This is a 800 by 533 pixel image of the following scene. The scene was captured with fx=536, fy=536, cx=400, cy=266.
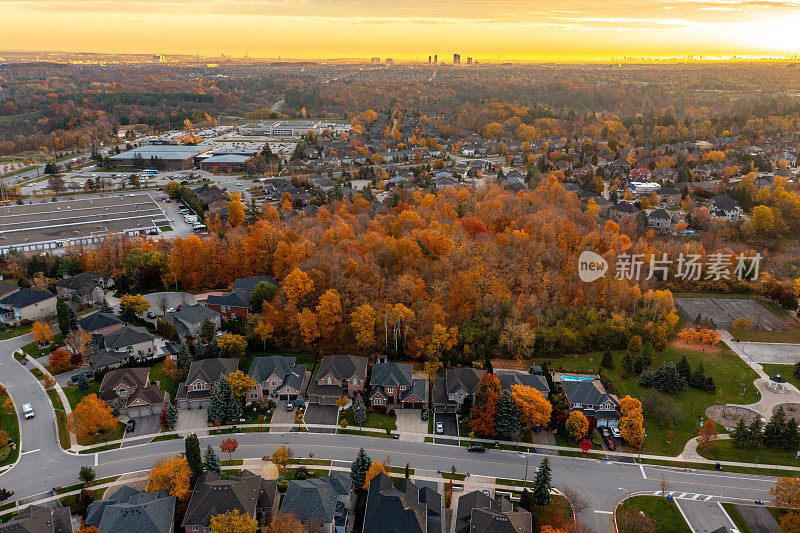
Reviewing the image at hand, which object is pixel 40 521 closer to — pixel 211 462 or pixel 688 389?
pixel 211 462

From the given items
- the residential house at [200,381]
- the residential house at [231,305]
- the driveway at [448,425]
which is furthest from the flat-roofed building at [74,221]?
the driveway at [448,425]

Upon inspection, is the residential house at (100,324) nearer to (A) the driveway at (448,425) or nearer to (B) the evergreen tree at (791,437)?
(A) the driveway at (448,425)

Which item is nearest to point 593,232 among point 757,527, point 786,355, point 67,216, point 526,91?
point 786,355

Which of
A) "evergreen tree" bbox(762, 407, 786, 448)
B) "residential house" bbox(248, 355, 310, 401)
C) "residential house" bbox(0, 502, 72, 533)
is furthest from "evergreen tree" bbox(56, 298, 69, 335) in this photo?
"evergreen tree" bbox(762, 407, 786, 448)

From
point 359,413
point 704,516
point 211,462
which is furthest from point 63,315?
point 704,516

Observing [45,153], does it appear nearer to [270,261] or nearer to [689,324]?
[270,261]

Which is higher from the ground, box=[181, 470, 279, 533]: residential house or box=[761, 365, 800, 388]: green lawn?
box=[181, 470, 279, 533]: residential house

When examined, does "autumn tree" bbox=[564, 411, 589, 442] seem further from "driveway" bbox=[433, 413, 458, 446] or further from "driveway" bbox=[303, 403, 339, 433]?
"driveway" bbox=[303, 403, 339, 433]
